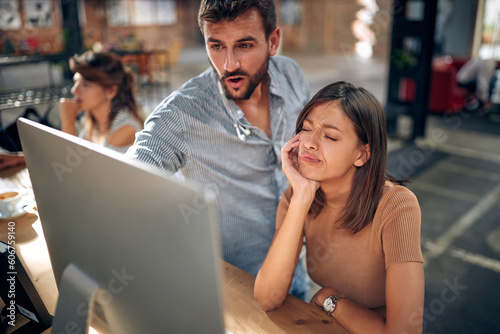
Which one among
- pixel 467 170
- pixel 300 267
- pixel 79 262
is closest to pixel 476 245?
pixel 467 170

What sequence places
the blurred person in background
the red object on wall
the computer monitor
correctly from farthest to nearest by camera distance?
the red object on wall, the blurred person in background, the computer monitor

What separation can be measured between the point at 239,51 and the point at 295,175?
0.45m

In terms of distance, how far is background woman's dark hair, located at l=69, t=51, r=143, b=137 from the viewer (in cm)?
231

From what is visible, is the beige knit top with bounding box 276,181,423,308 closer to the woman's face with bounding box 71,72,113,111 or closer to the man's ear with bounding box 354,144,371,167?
the man's ear with bounding box 354,144,371,167

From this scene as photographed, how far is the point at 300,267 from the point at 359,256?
0.47 meters

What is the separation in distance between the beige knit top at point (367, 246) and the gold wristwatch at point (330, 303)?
135mm

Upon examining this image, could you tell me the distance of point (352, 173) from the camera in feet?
4.08

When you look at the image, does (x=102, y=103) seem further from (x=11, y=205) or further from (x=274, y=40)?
(x=274, y=40)

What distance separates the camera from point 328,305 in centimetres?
105

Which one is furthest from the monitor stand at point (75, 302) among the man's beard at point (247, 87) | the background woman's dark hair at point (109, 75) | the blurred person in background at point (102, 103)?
the background woman's dark hair at point (109, 75)

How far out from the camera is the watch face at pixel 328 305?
1.03 meters

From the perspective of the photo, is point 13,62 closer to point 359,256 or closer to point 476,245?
point 359,256

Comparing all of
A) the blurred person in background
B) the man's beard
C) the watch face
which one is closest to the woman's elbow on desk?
the watch face

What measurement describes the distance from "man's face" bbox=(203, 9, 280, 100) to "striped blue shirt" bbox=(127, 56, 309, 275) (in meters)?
0.06
